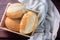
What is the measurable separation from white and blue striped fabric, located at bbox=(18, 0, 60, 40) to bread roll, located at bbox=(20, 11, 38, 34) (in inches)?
1.6

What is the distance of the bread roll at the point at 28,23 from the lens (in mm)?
693

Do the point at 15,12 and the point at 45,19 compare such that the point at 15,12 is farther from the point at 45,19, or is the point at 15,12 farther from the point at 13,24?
the point at 45,19

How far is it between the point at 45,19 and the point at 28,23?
12 centimetres

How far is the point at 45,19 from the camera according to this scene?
2.54ft

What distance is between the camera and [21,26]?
0.70 m

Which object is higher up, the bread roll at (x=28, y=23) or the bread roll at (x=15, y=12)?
the bread roll at (x=15, y=12)

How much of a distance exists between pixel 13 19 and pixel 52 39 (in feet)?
0.70

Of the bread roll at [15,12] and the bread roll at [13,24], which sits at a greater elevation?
the bread roll at [15,12]

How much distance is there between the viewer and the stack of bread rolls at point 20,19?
2.28 ft

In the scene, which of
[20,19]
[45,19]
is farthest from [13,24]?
[45,19]

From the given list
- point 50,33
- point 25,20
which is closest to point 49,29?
point 50,33

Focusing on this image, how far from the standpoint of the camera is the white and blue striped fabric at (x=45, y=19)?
29.1 inches

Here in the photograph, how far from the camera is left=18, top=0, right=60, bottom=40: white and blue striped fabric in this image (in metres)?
0.74

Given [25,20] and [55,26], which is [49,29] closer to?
[55,26]
